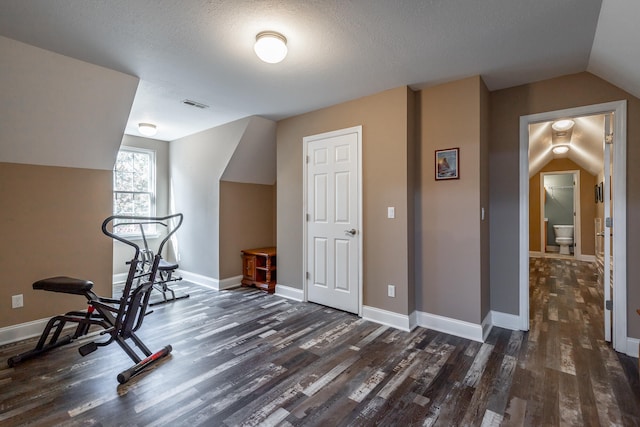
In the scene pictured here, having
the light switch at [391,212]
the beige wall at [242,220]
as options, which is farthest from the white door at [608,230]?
the beige wall at [242,220]

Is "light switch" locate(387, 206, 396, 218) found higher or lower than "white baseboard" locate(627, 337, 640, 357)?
higher

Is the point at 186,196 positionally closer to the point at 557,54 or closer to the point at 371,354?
the point at 371,354

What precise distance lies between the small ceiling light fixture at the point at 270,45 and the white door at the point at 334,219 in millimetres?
1440

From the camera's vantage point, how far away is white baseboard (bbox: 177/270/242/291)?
450 cm

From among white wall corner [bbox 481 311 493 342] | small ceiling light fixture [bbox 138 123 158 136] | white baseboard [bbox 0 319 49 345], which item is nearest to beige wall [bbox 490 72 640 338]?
white wall corner [bbox 481 311 493 342]

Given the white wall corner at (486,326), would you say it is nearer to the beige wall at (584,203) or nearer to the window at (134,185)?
the window at (134,185)

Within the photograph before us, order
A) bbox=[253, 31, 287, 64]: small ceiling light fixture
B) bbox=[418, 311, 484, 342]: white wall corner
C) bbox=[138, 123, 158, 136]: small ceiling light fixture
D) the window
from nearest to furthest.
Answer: bbox=[253, 31, 287, 64]: small ceiling light fixture → bbox=[418, 311, 484, 342]: white wall corner → bbox=[138, 123, 158, 136]: small ceiling light fixture → the window

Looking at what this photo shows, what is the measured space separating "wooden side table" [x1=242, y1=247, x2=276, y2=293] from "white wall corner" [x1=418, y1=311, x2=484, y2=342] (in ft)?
7.08

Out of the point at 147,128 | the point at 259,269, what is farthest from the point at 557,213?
the point at 147,128

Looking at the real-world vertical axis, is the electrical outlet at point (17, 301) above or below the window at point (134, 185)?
below

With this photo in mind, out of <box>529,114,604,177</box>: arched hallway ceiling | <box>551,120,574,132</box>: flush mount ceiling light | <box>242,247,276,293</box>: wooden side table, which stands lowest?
<box>242,247,276,293</box>: wooden side table

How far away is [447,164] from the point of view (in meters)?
2.93

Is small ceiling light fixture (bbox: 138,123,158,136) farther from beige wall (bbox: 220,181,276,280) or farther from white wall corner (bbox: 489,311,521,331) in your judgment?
white wall corner (bbox: 489,311,521,331)

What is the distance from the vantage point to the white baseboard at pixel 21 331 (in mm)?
2711
